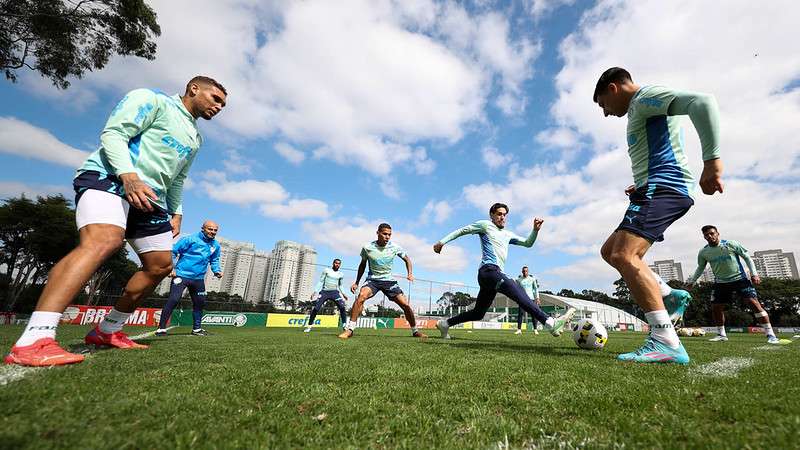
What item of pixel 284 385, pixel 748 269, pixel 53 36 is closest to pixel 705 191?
pixel 284 385

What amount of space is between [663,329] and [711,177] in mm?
1399

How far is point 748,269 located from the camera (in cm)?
862

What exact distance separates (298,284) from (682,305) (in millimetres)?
23579

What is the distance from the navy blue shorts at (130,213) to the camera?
108 inches

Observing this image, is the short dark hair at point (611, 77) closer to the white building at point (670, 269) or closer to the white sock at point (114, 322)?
the white sock at point (114, 322)

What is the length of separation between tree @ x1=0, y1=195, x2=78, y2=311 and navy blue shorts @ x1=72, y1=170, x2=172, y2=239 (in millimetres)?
34067

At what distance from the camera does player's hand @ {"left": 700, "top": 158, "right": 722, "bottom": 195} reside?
2.99 meters

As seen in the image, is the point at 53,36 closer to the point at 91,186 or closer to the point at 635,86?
the point at 91,186

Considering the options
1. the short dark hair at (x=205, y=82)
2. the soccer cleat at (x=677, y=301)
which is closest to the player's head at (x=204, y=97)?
the short dark hair at (x=205, y=82)

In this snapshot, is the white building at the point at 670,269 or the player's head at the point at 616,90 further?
the white building at the point at 670,269

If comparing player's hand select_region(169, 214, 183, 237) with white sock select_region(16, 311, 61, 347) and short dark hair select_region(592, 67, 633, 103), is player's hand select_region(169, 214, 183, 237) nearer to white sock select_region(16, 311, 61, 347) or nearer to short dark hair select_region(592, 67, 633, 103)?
white sock select_region(16, 311, 61, 347)

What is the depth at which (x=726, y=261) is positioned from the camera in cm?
869

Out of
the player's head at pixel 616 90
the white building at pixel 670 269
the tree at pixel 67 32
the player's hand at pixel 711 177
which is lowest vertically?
the player's hand at pixel 711 177

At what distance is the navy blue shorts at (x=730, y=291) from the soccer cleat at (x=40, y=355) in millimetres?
12093
